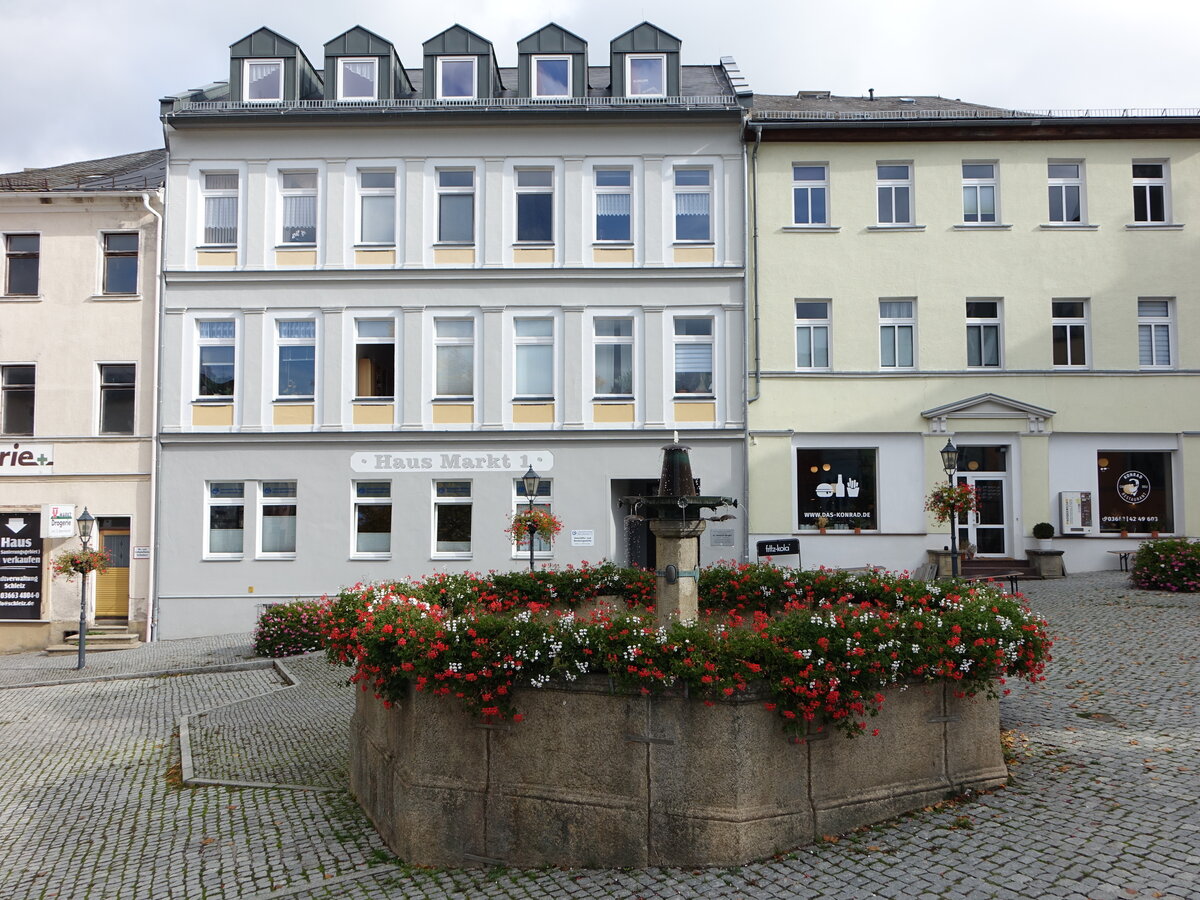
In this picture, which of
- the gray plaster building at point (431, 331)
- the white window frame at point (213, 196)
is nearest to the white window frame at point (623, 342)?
the gray plaster building at point (431, 331)

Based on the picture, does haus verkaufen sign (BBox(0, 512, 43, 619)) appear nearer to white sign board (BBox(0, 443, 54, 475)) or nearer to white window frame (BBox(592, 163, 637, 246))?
white sign board (BBox(0, 443, 54, 475))

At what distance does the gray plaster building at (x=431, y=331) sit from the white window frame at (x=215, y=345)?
7cm

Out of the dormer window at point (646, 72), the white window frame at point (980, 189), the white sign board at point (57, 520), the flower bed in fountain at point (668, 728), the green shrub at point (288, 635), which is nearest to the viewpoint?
the flower bed in fountain at point (668, 728)

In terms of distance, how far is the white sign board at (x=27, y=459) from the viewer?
68.1ft

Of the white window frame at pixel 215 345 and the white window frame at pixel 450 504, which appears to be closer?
the white window frame at pixel 450 504

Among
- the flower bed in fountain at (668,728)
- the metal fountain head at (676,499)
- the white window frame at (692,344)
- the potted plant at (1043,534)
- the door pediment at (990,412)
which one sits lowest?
the flower bed in fountain at (668,728)

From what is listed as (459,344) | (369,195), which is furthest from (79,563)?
(369,195)

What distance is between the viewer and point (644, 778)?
6199 mm

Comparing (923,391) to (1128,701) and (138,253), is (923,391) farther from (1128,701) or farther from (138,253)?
(138,253)

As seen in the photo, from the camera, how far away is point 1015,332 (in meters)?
20.9

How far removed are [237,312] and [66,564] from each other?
659 cm

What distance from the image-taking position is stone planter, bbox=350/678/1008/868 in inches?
240

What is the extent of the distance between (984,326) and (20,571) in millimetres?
23082

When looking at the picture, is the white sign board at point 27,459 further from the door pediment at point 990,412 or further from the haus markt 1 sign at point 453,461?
the door pediment at point 990,412
